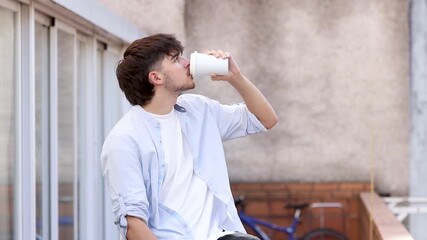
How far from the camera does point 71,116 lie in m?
6.81

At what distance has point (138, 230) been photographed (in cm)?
327

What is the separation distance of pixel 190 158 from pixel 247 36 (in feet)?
25.2

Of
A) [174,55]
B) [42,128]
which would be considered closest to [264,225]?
[42,128]

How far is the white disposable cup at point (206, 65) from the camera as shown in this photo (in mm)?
3350

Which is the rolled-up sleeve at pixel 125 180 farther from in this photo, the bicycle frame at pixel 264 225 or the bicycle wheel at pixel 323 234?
the bicycle wheel at pixel 323 234

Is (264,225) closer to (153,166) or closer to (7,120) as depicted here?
(7,120)

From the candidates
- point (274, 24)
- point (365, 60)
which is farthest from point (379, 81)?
point (274, 24)

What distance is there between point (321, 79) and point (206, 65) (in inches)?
307

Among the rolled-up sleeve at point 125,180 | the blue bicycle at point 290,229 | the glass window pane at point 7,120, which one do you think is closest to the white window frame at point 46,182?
the glass window pane at point 7,120

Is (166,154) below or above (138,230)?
above

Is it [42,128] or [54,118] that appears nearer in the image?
[42,128]

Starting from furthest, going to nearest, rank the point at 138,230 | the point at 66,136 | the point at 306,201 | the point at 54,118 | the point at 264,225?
the point at 306,201, the point at 264,225, the point at 66,136, the point at 54,118, the point at 138,230

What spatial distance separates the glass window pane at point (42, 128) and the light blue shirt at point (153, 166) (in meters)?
2.42

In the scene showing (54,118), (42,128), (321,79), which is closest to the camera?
(42,128)
